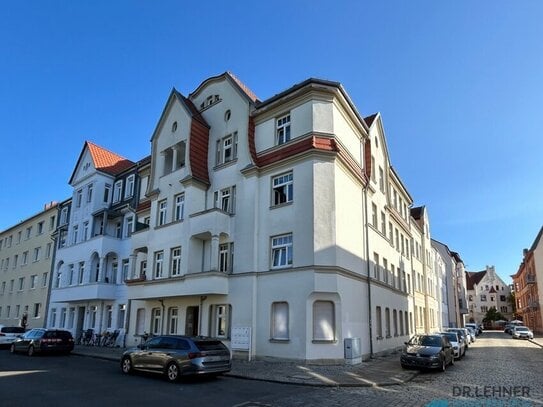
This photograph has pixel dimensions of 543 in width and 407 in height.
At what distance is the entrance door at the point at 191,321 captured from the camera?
24.0 metres

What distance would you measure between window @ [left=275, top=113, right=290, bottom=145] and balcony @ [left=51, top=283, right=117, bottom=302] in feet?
58.6

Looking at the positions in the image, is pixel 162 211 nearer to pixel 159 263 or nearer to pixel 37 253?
pixel 159 263

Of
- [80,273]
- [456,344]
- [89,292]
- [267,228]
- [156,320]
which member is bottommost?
[456,344]

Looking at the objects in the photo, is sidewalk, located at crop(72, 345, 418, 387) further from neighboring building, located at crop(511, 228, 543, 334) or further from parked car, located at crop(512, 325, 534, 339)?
neighboring building, located at crop(511, 228, 543, 334)

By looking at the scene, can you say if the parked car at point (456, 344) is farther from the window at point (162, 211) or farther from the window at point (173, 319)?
the window at point (162, 211)

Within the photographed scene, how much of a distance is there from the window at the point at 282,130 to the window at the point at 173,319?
11.7m

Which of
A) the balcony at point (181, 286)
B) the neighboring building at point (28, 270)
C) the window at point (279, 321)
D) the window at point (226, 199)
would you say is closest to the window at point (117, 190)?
the balcony at point (181, 286)

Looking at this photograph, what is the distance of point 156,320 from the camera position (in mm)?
26406

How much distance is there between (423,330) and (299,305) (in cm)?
2725

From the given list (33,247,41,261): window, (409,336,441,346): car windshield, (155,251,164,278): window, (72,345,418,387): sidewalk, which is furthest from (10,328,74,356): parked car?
(33,247,41,261): window

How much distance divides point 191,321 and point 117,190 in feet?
52.1

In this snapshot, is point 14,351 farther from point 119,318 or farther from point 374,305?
point 374,305

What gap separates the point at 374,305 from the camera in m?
24.4

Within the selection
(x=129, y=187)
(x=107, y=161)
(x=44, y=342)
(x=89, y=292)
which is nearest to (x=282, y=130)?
(x=129, y=187)
